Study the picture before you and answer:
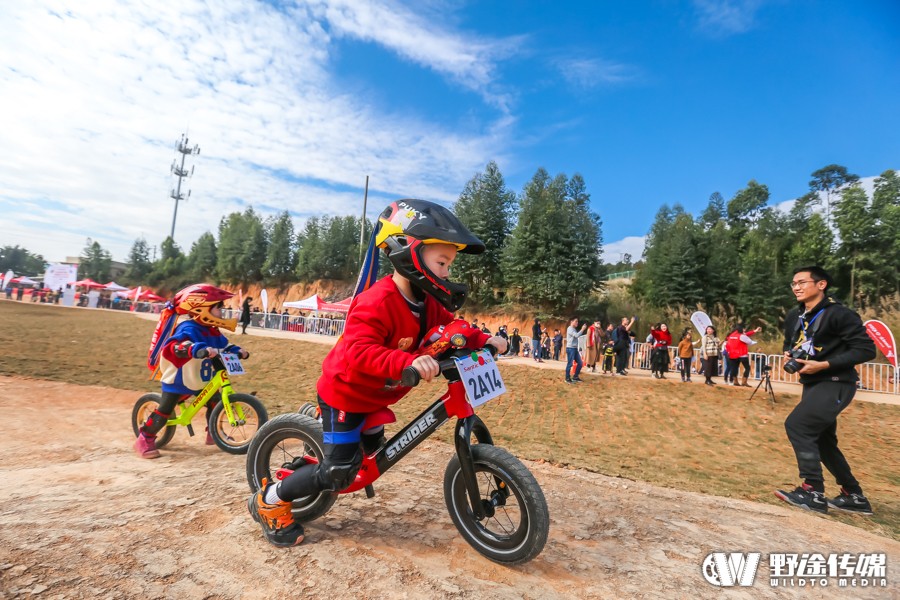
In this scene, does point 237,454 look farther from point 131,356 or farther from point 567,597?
point 131,356

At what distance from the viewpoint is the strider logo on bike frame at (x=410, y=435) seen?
9.55 feet

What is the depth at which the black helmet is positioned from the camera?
2.72 metres

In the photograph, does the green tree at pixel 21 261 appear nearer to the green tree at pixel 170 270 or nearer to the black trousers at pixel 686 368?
the green tree at pixel 170 270

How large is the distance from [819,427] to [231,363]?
6.89m

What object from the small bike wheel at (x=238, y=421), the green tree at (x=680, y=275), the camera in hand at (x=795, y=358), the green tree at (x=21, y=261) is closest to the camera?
the camera in hand at (x=795, y=358)

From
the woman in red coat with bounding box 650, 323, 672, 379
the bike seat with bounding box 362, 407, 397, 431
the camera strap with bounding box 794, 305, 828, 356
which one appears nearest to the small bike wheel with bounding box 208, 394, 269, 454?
the bike seat with bounding box 362, 407, 397, 431

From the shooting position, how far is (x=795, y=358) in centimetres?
488

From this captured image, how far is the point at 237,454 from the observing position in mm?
5395

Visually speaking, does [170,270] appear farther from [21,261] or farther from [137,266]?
[21,261]

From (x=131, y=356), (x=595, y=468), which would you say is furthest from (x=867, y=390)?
(x=131, y=356)

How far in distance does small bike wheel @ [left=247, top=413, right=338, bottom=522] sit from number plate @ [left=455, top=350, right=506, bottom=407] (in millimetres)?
1216

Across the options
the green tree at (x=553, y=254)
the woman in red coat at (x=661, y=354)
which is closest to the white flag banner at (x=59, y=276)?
the green tree at (x=553, y=254)

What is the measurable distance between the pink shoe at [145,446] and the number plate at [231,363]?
116 centimetres

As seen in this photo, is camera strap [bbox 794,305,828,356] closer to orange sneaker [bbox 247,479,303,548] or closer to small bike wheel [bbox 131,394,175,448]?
orange sneaker [bbox 247,479,303,548]
